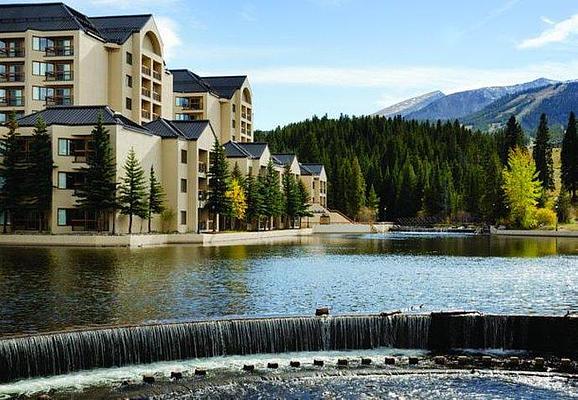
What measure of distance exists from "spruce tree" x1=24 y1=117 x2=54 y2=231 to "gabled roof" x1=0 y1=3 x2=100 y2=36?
1552 cm

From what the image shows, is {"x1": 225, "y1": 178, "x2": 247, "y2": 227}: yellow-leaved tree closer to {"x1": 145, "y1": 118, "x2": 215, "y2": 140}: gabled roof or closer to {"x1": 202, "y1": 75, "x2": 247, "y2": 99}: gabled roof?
{"x1": 145, "y1": 118, "x2": 215, "y2": 140}: gabled roof

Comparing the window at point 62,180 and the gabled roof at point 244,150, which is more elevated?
the gabled roof at point 244,150

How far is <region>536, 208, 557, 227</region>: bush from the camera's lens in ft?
300

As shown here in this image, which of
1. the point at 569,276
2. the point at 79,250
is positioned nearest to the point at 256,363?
the point at 569,276

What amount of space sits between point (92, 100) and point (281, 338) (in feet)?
179

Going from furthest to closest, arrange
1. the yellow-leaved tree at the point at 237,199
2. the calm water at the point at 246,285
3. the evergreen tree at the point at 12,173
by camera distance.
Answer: the yellow-leaved tree at the point at 237,199, the evergreen tree at the point at 12,173, the calm water at the point at 246,285

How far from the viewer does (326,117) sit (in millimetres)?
187750

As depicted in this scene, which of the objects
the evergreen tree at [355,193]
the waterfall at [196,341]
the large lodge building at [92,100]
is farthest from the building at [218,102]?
the waterfall at [196,341]

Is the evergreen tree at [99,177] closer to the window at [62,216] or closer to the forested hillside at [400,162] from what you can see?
the window at [62,216]

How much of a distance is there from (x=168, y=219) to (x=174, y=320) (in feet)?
141

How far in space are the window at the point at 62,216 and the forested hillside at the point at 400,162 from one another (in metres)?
60.3

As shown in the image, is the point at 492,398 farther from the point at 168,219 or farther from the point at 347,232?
the point at 347,232

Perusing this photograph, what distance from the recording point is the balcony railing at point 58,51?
221 feet

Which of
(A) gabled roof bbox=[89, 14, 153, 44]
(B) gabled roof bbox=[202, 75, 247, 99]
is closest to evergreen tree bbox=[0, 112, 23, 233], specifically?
→ (A) gabled roof bbox=[89, 14, 153, 44]
